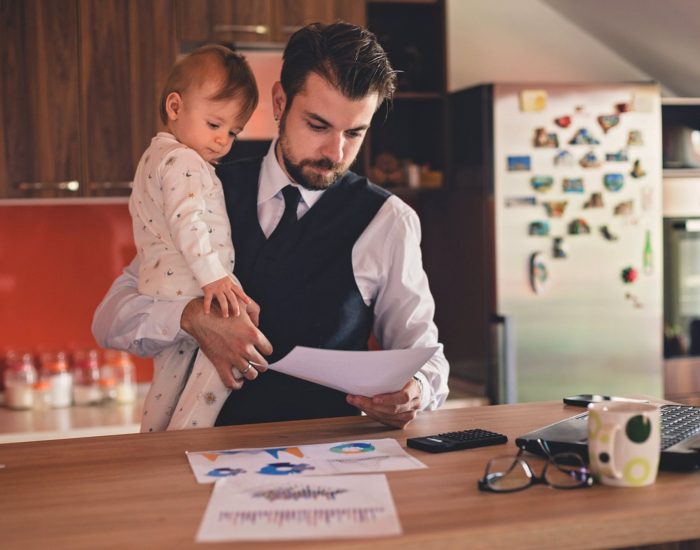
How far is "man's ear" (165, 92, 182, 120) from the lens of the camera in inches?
79.6

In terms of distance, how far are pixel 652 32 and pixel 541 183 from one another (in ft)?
3.35

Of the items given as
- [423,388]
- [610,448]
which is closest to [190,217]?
[423,388]

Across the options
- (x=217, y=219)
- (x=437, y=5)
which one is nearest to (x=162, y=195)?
(x=217, y=219)

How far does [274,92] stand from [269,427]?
30.5 inches

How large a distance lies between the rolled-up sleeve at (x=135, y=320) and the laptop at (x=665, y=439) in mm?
759

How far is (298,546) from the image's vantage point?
98cm

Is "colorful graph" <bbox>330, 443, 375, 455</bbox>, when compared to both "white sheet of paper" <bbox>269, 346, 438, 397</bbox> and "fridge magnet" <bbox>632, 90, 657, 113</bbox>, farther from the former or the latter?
"fridge magnet" <bbox>632, 90, 657, 113</bbox>

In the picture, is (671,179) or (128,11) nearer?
(128,11)

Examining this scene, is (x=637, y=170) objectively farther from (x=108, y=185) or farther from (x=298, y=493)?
(x=298, y=493)

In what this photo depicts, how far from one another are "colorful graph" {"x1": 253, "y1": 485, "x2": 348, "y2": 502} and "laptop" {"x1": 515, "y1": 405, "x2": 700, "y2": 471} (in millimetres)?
348

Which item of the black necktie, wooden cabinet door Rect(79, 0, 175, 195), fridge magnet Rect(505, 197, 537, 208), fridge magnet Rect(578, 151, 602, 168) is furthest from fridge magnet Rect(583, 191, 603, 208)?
the black necktie

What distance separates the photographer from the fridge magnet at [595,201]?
3594mm

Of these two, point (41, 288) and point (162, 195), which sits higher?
point (162, 195)

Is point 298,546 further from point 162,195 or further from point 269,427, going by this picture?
point 162,195
